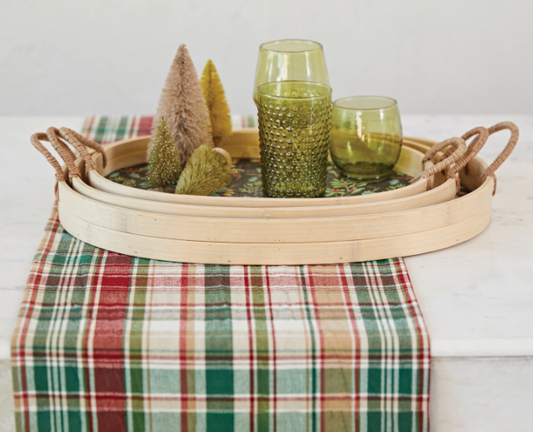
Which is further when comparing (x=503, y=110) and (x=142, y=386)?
(x=503, y=110)

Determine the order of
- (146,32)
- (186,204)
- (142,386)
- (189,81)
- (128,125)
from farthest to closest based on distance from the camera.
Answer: (146,32)
(128,125)
(189,81)
(186,204)
(142,386)

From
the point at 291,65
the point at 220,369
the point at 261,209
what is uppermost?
the point at 291,65

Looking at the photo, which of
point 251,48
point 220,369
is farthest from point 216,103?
point 251,48

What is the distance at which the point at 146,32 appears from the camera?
2.66m

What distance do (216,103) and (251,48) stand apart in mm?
1747

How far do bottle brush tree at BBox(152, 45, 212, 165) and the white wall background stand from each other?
181cm

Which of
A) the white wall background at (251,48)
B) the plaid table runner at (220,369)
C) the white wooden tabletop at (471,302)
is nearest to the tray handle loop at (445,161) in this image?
the white wooden tabletop at (471,302)

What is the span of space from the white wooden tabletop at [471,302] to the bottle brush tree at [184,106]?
0.72 ft

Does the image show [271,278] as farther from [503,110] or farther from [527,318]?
[503,110]

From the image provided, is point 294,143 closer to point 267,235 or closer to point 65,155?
point 267,235

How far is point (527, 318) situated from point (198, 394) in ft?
1.14

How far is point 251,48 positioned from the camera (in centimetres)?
268

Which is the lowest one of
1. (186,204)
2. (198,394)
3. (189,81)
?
(198,394)

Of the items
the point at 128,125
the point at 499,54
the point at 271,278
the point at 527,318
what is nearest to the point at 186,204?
the point at 271,278
